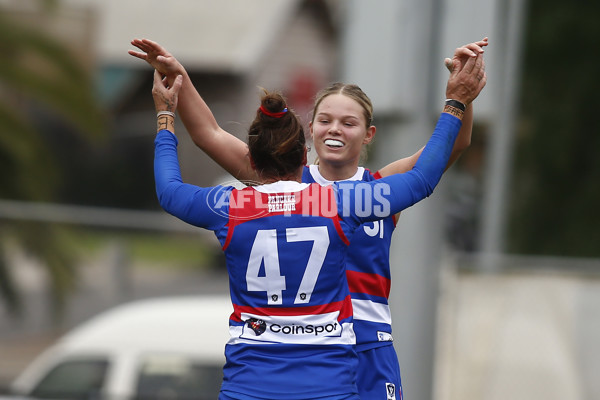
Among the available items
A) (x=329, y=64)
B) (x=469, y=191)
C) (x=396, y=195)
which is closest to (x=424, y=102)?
(x=396, y=195)

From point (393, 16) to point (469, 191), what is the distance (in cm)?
738

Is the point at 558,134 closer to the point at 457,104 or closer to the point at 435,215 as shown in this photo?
the point at 435,215

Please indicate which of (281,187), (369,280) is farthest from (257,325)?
(369,280)

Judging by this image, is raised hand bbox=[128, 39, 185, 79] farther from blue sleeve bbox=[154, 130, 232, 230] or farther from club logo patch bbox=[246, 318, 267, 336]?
club logo patch bbox=[246, 318, 267, 336]

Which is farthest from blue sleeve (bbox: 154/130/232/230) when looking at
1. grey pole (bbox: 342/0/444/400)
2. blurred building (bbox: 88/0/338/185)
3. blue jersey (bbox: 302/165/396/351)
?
blurred building (bbox: 88/0/338/185)

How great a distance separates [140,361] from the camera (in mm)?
7688

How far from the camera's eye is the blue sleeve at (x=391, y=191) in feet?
9.29

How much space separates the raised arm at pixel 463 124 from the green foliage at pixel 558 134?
9787mm

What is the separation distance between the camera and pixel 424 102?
6.17 metres

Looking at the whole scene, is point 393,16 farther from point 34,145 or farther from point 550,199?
point 550,199

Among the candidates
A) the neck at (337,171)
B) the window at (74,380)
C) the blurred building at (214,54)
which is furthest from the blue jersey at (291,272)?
the blurred building at (214,54)

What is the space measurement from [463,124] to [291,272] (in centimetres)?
88

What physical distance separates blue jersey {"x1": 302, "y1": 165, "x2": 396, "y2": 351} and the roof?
2098cm

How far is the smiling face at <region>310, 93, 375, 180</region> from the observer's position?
316cm
